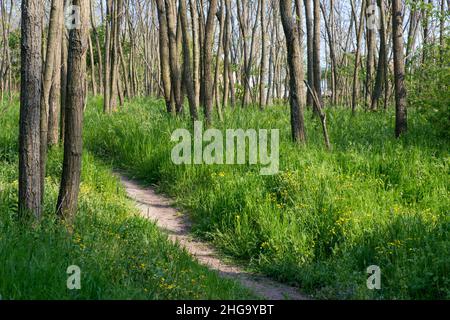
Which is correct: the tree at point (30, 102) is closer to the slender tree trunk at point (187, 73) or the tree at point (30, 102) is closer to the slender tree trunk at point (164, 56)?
the slender tree trunk at point (187, 73)

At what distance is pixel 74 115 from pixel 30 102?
530mm

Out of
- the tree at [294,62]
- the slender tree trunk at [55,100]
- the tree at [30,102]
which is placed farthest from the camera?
the tree at [294,62]

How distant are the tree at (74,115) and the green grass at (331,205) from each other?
6.66 feet

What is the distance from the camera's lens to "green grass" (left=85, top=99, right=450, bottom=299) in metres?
5.45

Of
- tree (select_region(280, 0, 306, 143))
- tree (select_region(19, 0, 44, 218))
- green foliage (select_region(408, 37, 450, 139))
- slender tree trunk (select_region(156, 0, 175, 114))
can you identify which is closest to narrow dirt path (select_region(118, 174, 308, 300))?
tree (select_region(19, 0, 44, 218))

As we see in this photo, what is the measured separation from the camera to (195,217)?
25.9ft

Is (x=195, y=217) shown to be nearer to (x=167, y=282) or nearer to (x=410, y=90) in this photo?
(x=167, y=282)

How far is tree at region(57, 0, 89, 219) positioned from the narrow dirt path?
1.25 m

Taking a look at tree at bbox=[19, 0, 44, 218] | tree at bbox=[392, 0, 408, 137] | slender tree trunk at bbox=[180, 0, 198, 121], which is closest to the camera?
tree at bbox=[19, 0, 44, 218]

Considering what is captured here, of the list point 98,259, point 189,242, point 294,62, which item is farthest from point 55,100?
point 98,259

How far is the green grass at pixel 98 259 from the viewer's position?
4.01 metres

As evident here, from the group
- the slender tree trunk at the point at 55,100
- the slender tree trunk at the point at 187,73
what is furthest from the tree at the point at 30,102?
the slender tree trunk at the point at 187,73

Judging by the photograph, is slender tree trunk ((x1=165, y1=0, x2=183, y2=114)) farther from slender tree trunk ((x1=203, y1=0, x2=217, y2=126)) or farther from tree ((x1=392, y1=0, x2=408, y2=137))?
tree ((x1=392, y1=0, x2=408, y2=137))

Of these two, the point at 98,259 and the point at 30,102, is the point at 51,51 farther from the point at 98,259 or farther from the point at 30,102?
the point at 98,259
